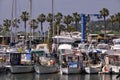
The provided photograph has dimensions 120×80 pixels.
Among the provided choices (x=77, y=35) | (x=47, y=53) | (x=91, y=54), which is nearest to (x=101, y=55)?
(x=91, y=54)

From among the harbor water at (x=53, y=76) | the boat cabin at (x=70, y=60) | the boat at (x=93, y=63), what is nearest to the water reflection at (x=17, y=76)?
the harbor water at (x=53, y=76)

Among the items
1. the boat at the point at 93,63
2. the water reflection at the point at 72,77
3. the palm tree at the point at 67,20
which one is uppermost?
the palm tree at the point at 67,20

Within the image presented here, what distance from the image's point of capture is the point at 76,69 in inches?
2205

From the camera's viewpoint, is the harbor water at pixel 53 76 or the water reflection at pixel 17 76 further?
the water reflection at pixel 17 76

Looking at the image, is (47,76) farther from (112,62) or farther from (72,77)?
(112,62)

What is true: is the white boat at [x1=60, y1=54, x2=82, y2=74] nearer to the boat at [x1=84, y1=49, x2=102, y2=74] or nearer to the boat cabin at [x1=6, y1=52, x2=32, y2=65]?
the boat at [x1=84, y1=49, x2=102, y2=74]

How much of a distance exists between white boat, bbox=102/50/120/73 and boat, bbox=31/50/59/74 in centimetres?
663

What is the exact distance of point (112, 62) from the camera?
58.5 meters

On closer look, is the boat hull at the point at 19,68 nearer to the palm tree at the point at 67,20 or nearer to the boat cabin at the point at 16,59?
the boat cabin at the point at 16,59

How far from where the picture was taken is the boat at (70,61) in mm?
55750

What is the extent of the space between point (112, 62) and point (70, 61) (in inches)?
227

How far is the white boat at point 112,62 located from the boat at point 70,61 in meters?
3.44

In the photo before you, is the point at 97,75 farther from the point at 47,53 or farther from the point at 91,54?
the point at 47,53

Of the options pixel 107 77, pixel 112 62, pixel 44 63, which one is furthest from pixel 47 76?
pixel 112 62
